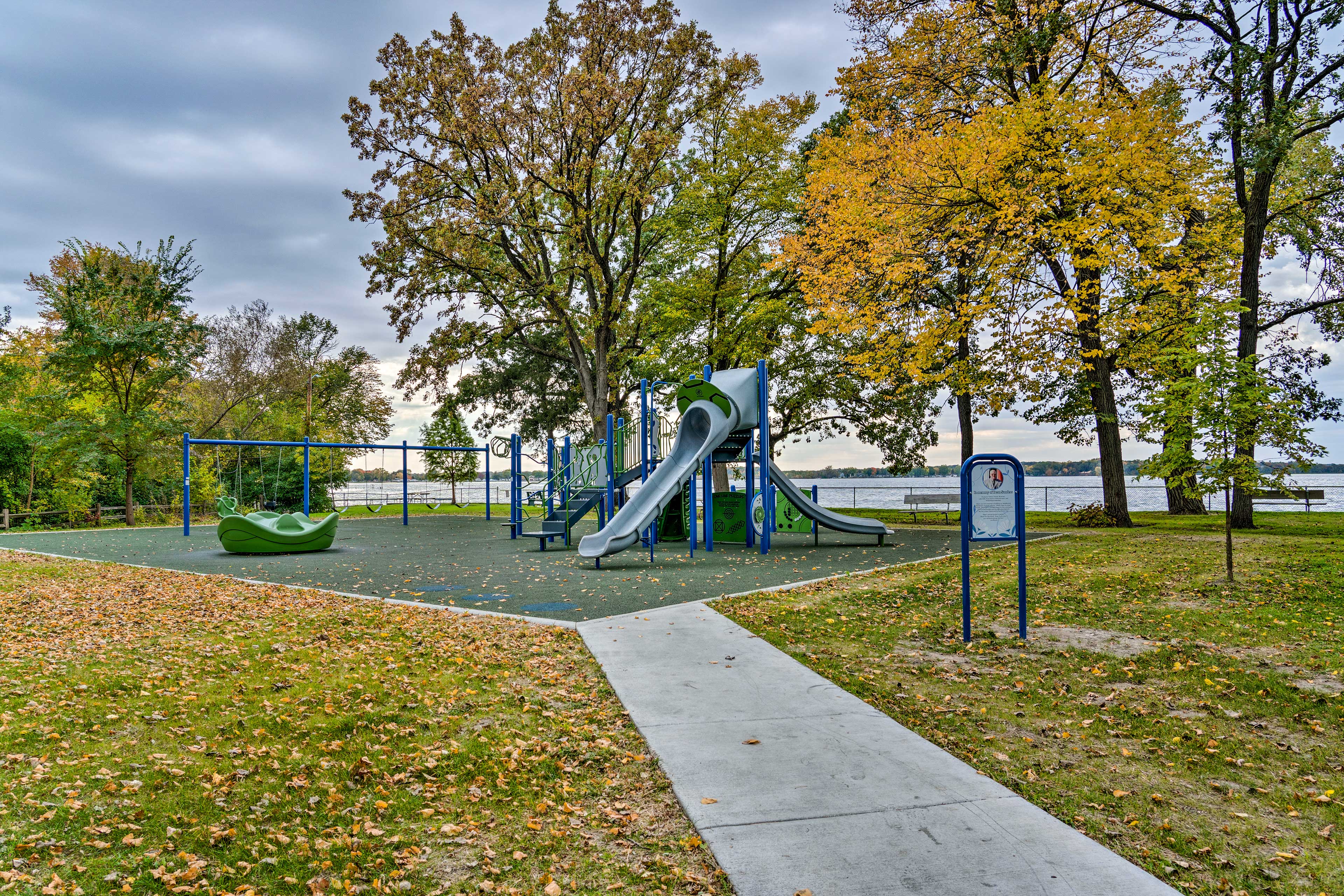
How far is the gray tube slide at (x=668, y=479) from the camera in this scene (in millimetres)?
12617

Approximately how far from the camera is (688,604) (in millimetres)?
8727

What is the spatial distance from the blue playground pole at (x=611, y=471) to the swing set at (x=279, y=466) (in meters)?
6.34

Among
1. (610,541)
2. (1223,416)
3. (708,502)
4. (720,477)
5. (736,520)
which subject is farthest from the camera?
(720,477)

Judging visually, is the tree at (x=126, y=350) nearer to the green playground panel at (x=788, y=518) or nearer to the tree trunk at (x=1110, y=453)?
the green playground panel at (x=788, y=518)

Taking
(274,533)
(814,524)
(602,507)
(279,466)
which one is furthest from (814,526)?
(279,466)

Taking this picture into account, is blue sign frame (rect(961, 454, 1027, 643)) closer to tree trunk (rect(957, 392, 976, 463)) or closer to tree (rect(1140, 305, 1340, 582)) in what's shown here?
tree (rect(1140, 305, 1340, 582))

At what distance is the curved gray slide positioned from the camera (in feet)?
51.5

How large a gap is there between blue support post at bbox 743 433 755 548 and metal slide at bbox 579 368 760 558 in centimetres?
90

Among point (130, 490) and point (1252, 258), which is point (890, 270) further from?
point (130, 490)

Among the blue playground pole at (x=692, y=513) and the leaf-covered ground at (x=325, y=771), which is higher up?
the blue playground pole at (x=692, y=513)

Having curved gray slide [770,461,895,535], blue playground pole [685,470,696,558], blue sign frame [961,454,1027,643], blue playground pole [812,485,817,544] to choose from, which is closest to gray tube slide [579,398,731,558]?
blue playground pole [685,470,696,558]

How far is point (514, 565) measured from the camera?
13.3 metres

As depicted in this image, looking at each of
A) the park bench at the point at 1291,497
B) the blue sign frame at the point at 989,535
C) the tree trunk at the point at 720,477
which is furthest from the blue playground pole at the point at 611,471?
the park bench at the point at 1291,497

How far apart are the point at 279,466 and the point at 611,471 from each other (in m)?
14.6
